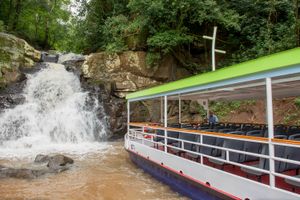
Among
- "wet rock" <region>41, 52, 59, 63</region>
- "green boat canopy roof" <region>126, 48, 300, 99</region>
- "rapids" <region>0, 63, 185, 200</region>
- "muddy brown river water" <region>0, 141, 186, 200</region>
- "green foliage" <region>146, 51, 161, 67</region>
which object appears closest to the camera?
"green boat canopy roof" <region>126, 48, 300, 99</region>

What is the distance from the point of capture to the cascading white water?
1714 centimetres

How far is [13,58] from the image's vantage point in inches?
917

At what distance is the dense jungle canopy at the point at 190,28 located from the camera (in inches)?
803

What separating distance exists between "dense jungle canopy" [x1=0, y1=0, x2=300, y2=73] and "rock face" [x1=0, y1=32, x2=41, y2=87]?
4077mm

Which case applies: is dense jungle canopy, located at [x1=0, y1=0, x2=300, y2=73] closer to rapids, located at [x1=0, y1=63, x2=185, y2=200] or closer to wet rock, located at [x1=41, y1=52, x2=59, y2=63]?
wet rock, located at [x1=41, y1=52, x2=59, y2=63]

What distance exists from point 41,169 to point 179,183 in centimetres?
567

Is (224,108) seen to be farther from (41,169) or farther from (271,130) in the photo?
(271,130)

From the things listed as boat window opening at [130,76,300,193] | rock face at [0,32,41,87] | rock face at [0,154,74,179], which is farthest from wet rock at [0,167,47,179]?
rock face at [0,32,41,87]

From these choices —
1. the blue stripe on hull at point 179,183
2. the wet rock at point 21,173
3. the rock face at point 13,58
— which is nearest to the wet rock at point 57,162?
the wet rock at point 21,173

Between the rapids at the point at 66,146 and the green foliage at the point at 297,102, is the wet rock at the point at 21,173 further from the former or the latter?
the green foliage at the point at 297,102

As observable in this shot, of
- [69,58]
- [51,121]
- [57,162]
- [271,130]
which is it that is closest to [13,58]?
[69,58]

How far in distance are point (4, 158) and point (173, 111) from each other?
36.8ft

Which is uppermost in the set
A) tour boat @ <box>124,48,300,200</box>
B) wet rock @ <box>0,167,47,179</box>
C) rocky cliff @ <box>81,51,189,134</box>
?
rocky cliff @ <box>81,51,189,134</box>

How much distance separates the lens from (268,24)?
68.2 ft
